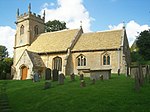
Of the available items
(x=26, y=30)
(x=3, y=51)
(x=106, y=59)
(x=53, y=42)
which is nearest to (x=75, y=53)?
(x=106, y=59)

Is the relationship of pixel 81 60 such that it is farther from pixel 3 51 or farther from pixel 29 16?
pixel 3 51

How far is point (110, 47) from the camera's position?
3634 cm

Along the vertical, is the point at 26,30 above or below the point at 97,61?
above

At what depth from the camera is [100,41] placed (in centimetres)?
3884

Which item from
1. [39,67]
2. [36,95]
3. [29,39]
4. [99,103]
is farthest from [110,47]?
[99,103]

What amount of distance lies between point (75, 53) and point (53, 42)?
19.2 feet

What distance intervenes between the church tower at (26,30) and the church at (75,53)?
384mm

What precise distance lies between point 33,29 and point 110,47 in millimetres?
18174

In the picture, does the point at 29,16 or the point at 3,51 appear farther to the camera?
the point at 3,51

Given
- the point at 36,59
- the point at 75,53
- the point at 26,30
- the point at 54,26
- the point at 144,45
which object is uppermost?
the point at 54,26

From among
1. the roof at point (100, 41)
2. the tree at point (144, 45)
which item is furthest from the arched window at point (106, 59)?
the tree at point (144, 45)

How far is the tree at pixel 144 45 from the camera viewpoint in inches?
1821

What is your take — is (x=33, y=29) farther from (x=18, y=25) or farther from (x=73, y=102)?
(x=73, y=102)

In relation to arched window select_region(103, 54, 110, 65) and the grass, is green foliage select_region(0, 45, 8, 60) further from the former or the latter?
the grass
